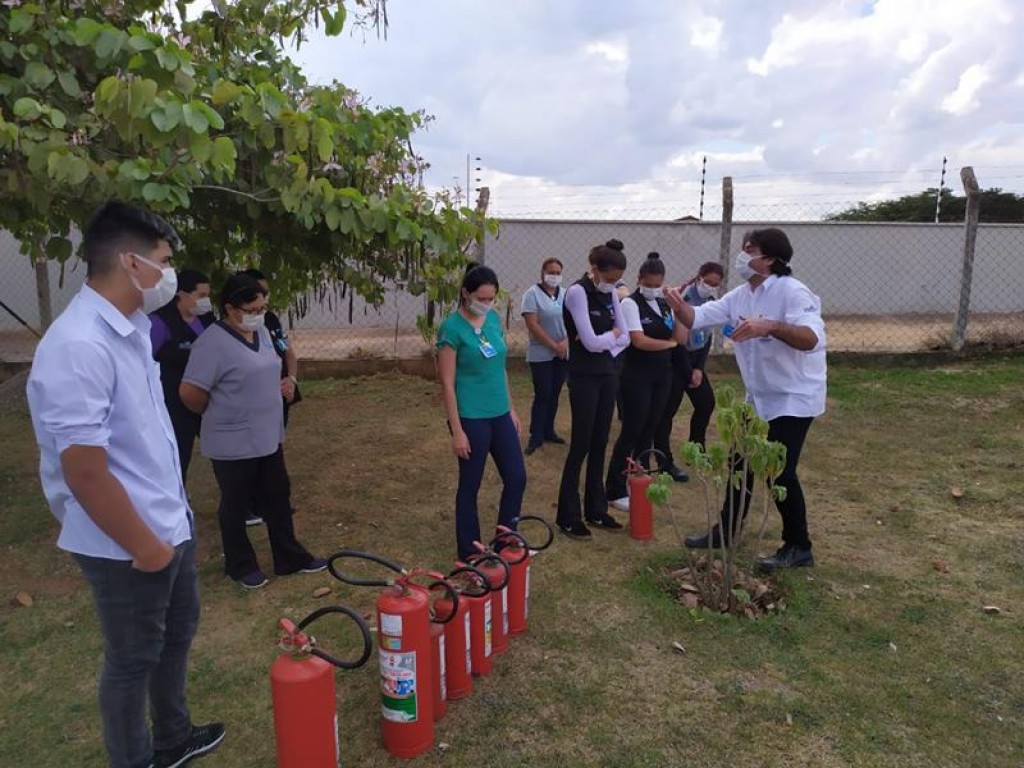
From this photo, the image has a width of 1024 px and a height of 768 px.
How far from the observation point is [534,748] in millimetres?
2676

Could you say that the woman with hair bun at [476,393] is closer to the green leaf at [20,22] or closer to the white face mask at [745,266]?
the white face mask at [745,266]

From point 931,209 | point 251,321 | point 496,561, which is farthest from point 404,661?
point 931,209

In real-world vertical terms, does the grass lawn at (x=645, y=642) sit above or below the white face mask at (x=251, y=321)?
below

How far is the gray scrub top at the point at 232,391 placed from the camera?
370 centimetres

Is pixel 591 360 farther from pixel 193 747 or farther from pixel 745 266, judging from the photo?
pixel 193 747

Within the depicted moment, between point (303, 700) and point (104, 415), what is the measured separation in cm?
104

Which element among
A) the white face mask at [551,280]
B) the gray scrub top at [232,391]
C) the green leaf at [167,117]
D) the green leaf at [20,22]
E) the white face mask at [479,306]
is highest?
the green leaf at [20,22]

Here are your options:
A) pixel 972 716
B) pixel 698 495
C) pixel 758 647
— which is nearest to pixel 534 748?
pixel 758 647

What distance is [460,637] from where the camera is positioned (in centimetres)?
285

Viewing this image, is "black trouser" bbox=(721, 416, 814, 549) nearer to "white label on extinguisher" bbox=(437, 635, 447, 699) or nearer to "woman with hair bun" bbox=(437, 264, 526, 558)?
"woman with hair bun" bbox=(437, 264, 526, 558)

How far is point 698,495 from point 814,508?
0.80 metres

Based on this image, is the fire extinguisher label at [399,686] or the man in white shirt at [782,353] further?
the man in white shirt at [782,353]

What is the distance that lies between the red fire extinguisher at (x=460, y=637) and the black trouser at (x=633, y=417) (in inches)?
84.4

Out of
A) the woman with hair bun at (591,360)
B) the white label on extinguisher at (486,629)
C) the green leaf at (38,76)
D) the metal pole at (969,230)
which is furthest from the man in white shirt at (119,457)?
the metal pole at (969,230)
